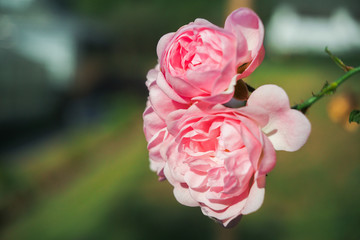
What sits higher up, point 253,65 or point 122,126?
point 253,65

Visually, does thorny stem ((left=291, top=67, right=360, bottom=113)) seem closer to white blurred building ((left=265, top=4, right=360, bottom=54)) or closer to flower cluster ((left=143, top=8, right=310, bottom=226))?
flower cluster ((left=143, top=8, right=310, bottom=226))

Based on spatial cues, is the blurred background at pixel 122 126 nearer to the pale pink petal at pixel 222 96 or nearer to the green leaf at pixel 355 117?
the green leaf at pixel 355 117

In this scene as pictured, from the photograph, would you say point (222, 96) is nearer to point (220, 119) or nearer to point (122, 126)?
point (220, 119)

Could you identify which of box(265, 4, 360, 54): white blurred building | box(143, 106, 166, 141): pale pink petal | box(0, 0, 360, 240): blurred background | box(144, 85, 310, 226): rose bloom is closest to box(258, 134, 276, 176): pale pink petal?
box(144, 85, 310, 226): rose bloom

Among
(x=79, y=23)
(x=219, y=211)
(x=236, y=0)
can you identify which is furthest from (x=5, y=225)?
(x=79, y=23)

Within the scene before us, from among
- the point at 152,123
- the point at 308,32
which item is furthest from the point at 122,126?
the point at 152,123

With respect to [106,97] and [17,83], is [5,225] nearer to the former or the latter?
[17,83]
